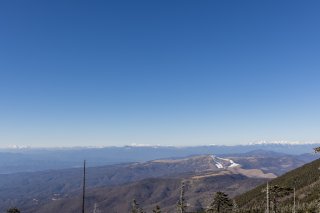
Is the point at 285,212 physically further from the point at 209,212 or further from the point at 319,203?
the point at 319,203

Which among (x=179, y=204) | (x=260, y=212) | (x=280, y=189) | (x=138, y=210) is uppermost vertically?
(x=280, y=189)

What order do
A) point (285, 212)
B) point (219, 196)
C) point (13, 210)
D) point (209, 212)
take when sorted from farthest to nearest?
point (285, 212) → point (13, 210) → point (209, 212) → point (219, 196)

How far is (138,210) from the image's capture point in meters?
116

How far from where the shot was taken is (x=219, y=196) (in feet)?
251

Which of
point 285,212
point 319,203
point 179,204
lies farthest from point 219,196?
point 285,212

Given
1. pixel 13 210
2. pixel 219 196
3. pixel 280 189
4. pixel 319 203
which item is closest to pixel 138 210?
pixel 13 210

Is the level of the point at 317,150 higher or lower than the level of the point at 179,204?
higher

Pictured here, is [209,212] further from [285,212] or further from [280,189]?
[285,212]

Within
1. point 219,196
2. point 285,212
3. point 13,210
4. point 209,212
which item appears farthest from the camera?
point 285,212

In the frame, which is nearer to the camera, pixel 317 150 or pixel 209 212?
pixel 317 150

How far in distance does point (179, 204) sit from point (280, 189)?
27.1 metres

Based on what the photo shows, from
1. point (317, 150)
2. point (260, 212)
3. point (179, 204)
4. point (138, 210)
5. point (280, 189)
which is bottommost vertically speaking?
point (260, 212)

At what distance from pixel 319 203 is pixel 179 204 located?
42688mm

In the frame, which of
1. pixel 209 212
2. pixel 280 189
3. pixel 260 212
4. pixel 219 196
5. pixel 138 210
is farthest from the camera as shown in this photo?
pixel 260 212
